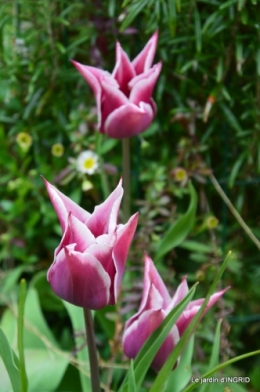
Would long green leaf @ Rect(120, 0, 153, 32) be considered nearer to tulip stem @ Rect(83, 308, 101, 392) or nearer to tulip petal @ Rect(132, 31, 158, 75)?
tulip petal @ Rect(132, 31, 158, 75)

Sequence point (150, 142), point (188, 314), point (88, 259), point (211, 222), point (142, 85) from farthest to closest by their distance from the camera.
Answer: point (150, 142) < point (211, 222) < point (142, 85) < point (188, 314) < point (88, 259)

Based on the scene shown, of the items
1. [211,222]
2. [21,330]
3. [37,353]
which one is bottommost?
[37,353]

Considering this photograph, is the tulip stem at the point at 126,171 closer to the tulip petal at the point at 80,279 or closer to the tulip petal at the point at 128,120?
the tulip petal at the point at 128,120

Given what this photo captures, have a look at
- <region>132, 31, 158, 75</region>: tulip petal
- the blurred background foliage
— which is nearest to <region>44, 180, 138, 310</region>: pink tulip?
<region>132, 31, 158, 75</region>: tulip petal

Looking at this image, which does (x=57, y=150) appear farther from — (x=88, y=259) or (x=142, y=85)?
(x=88, y=259)

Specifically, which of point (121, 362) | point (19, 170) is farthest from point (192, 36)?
point (121, 362)

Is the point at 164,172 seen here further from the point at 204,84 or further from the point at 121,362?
the point at 121,362

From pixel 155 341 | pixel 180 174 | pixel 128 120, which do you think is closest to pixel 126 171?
pixel 128 120
